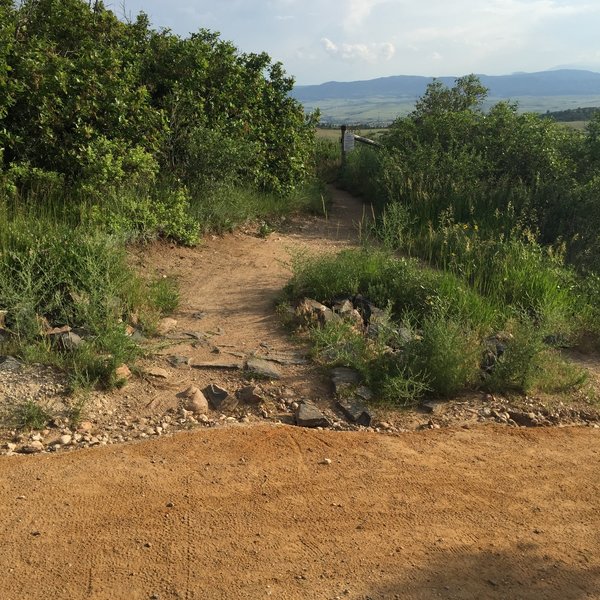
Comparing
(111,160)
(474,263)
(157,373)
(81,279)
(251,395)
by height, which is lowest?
(251,395)

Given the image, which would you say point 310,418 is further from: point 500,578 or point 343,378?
point 500,578

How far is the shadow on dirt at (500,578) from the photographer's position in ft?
9.78

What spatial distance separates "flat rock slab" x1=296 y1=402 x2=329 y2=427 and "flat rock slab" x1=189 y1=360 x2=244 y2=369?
0.80 metres

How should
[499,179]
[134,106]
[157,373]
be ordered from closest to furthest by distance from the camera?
[157,373], [134,106], [499,179]

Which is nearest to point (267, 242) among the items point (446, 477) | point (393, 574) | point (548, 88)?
point (446, 477)

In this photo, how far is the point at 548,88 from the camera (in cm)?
17300

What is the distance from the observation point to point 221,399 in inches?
190

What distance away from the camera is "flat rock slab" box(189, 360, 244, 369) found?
17.5ft

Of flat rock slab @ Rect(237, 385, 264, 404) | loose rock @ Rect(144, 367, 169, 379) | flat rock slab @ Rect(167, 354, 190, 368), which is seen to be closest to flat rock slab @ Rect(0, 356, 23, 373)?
loose rock @ Rect(144, 367, 169, 379)

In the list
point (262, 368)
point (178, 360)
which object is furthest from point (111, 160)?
point (262, 368)

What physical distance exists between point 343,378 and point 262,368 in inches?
25.4

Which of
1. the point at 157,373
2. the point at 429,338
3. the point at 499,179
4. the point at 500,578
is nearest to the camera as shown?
the point at 500,578

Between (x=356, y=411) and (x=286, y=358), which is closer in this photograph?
(x=356, y=411)

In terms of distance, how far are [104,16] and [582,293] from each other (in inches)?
288
